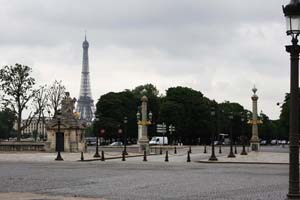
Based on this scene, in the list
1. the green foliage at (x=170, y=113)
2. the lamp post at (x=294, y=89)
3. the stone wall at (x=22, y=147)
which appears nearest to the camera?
the lamp post at (x=294, y=89)

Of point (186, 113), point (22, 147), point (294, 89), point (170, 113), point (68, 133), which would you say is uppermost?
point (186, 113)

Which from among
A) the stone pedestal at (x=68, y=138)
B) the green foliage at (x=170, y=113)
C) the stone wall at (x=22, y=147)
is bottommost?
the stone wall at (x=22, y=147)

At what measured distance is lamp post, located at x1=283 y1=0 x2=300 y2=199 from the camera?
503 inches

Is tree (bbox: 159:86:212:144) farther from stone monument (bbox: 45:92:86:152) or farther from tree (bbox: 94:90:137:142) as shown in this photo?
stone monument (bbox: 45:92:86:152)

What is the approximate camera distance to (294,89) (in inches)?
518

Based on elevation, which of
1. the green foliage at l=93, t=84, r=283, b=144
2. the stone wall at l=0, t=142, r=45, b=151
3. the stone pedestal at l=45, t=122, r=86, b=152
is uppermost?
the green foliage at l=93, t=84, r=283, b=144

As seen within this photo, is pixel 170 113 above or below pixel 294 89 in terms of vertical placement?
above

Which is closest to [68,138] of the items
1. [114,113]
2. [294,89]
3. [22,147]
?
[22,147]

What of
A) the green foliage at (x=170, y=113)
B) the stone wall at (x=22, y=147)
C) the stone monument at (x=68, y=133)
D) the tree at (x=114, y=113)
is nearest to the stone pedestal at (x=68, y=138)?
the stone monument at (x=68, y=133)

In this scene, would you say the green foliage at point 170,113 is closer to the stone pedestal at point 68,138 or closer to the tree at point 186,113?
the tree at point 186,113

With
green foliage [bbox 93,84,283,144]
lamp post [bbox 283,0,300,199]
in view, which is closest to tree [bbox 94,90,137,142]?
green foliage [bbox 93,84,283,144]

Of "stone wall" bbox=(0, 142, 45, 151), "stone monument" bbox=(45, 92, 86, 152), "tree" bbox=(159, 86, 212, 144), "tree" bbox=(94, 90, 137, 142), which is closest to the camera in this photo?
"stone monument" bbox=(45, 92, 86, 152)

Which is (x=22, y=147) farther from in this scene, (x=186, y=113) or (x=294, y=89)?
(x=294, y=89)

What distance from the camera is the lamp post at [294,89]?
41.9ft
